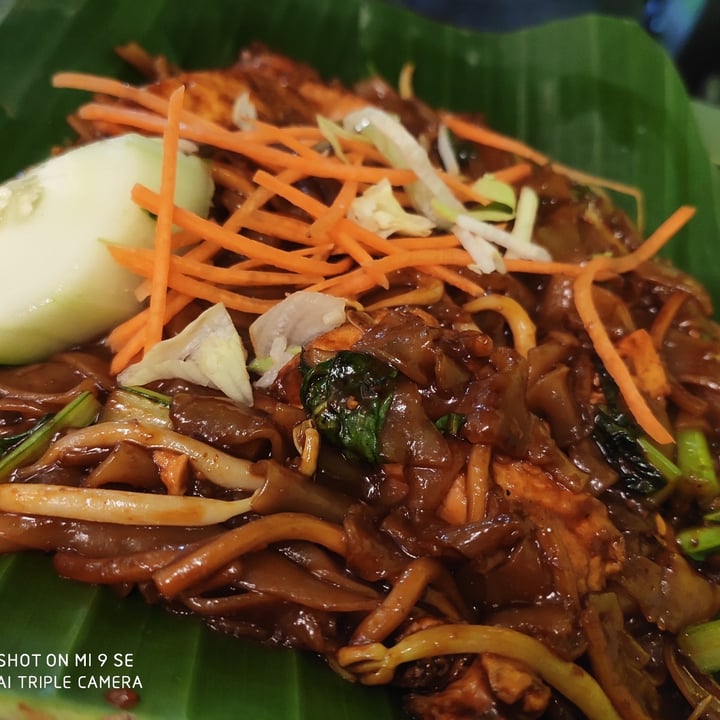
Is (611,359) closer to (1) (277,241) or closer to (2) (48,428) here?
(1) (277,241)

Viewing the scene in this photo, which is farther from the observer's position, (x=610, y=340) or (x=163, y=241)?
(x=610, y=340)

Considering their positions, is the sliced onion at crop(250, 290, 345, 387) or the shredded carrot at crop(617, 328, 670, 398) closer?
the sliced onion at crop(250, 290, 345, 387)

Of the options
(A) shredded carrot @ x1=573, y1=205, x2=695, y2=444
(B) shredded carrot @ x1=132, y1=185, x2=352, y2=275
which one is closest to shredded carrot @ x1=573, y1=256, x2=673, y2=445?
(A) shredded carrot @ x1=573, y1=205, x2=695, y2=444

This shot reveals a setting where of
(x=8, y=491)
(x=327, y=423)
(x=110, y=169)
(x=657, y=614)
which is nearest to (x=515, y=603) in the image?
(x=657, y=614)

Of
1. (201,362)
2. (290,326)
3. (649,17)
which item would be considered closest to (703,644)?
(290,326)

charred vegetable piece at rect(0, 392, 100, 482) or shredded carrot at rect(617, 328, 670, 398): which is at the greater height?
shredded carrot at rect(617, 328, 670, 398)

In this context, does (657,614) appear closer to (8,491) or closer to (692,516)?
(692,516)

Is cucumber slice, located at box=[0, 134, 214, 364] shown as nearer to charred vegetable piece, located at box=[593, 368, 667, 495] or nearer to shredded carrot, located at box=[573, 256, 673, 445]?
shredded carrot, located at box=[573, 256, 673, 445]
